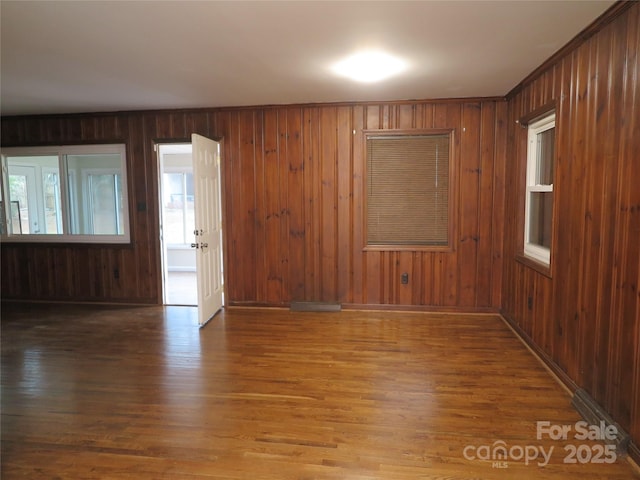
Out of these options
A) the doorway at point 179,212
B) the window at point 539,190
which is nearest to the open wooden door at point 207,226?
the doorway at point 179,212

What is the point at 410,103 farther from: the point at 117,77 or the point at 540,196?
the point at 117,77

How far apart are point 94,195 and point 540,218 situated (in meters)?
5.23

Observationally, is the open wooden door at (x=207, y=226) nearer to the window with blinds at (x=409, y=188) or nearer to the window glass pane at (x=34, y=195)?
the window with blinds at (x=409, y=188)

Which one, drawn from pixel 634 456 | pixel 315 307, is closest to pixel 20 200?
pixel 315 307

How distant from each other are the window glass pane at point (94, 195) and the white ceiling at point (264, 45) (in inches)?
43.6

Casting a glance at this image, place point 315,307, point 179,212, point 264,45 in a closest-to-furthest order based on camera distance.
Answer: point 264,45 → point 315,307 → point 179,212

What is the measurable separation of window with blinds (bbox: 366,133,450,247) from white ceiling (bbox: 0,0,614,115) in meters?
0.59

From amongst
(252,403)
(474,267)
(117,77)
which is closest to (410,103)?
(474,267)

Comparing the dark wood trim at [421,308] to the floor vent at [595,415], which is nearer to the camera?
the floor vent at [595,415]

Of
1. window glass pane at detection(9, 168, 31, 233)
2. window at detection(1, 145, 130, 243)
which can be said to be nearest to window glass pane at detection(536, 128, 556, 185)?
window at detection(1, 145, 130, 243)

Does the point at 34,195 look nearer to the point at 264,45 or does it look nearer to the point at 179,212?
the point at 179,212

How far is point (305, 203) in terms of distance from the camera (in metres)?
4.86

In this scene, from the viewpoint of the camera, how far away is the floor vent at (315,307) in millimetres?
4844

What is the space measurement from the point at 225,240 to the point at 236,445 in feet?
9.97
